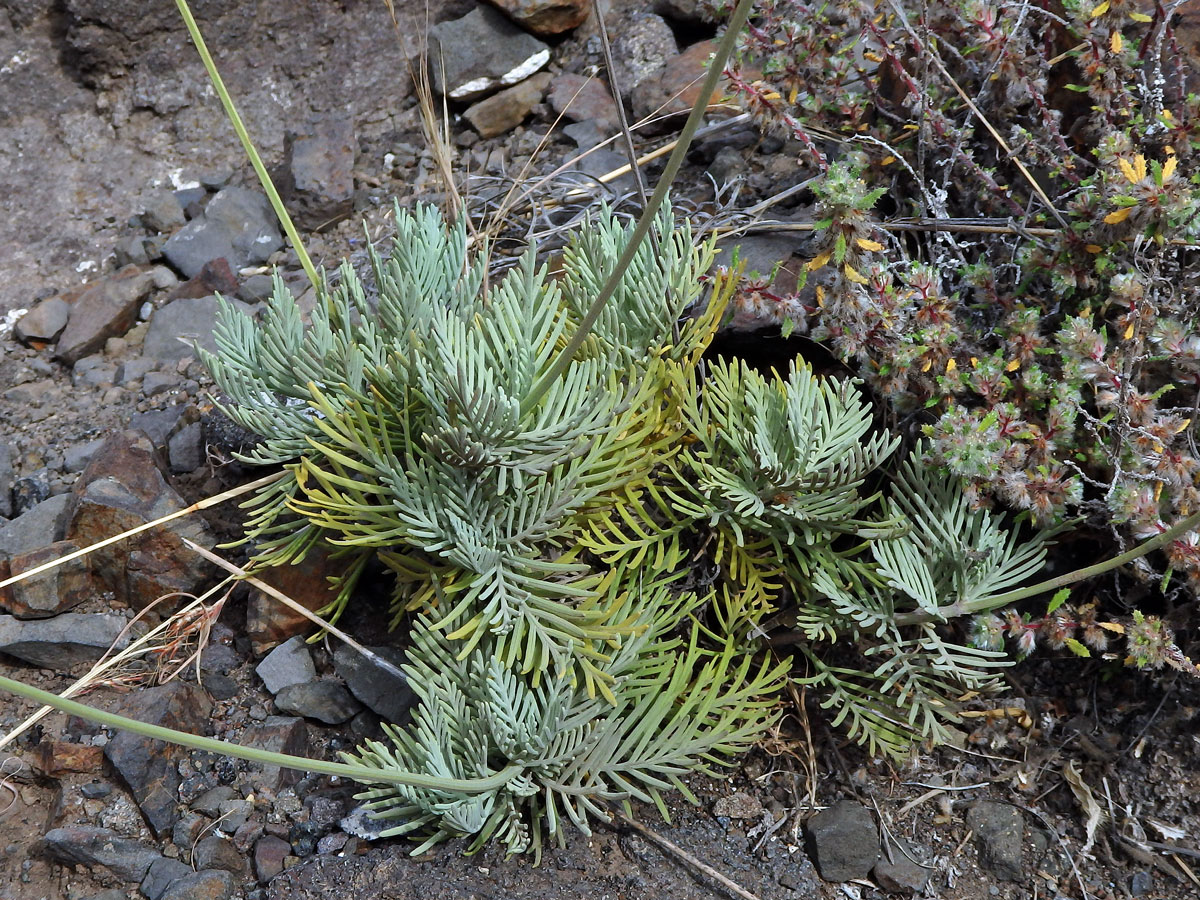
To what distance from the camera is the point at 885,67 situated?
2.58 metres

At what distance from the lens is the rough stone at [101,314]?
10.3 ft

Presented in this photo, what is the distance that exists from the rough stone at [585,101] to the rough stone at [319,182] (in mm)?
741

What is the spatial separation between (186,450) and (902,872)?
1954 millimetres

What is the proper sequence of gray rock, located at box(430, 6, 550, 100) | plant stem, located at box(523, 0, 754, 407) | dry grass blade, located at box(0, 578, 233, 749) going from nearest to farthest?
1. plant stem, located at box(523, 0, 754, 407)
2. dry grass blade, located at box(0, 578, 233, 749)
3. gray rock, located at box(430, 6, 550, 100)

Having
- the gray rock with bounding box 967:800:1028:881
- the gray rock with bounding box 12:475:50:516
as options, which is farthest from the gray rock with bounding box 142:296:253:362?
the gray rock with bounding box 967:800:1028:881

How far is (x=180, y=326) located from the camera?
313 cm

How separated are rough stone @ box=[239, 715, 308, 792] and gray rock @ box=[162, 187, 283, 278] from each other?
180cm

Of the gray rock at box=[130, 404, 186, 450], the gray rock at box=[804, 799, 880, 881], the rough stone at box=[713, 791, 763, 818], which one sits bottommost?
the rough stone at box=[713, 791, 763, 818]

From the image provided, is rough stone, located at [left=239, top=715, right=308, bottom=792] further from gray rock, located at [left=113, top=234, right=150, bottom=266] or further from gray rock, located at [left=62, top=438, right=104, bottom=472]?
gray rock, located at [left=113, top=234, right=150, bottom=266]

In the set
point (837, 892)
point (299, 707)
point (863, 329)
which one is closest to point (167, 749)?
point (299, 707)

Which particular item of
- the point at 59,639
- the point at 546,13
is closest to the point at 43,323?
the point at 59,639

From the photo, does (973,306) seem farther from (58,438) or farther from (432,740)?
(58,438)

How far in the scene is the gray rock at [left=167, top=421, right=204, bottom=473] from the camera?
258 centimetres

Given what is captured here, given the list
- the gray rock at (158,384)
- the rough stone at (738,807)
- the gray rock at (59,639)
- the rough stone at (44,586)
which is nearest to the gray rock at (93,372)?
the gray rock at (158,384)
